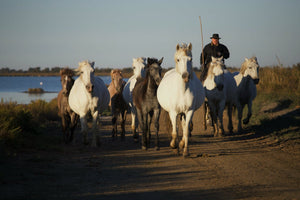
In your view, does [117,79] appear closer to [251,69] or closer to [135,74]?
[135,74]

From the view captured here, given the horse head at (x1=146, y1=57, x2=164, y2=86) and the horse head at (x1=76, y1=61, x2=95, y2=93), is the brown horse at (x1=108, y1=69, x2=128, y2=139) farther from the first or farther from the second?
the horse head at (x1=146, y1=57, x2=164, y2=86)

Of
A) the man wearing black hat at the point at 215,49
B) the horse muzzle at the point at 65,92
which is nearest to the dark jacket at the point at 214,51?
the man wearing black hat at the point at 215,49

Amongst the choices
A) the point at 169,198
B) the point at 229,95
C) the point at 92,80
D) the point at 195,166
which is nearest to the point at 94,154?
the point at 92,80

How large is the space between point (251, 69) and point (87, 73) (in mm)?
6456

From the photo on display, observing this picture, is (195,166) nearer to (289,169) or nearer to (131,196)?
(289,169)

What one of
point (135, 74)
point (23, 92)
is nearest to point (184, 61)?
point (135, 74)

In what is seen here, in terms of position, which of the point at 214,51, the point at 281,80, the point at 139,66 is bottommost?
the point at 139,66

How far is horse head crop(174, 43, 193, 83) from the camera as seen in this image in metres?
8.32

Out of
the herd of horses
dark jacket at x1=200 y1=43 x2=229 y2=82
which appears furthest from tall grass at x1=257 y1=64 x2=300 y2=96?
the herd of horses

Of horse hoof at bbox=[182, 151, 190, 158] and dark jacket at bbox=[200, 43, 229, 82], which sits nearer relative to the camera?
horse hoof at bbox=[182, 151, 190, 158]

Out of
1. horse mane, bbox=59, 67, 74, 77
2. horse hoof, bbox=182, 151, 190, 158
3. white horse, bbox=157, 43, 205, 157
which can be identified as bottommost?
horse hoof, bbox=182, 151, 190, 158

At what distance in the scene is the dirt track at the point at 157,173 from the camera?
220 inches

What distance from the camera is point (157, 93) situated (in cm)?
971

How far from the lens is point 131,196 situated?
5457mm
